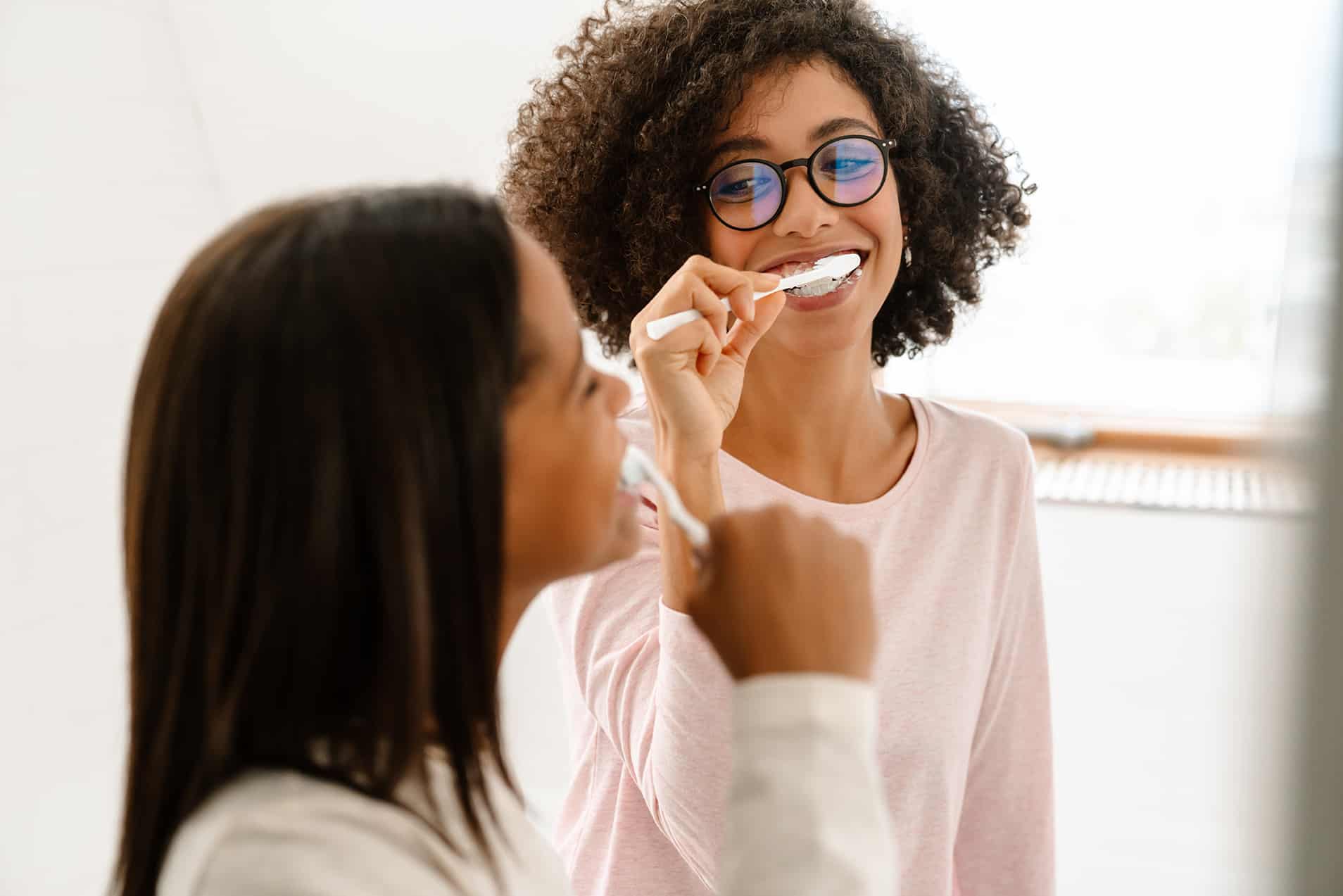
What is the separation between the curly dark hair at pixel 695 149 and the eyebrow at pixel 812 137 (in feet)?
0.06

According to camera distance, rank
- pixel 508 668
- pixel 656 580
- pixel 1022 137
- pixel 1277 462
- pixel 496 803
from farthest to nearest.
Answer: pixel 508 668 < pixel 1022 137 < pixel 656 580 < pixel 496 803 < pixel 1277 462

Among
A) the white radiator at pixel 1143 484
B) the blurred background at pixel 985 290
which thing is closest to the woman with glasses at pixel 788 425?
the blurred background at pixel 985 290

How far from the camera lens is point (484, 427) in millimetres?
538

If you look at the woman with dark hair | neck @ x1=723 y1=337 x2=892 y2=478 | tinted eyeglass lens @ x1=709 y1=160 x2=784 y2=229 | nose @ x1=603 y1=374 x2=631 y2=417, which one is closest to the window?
neck @ x1=723 y1=337 x2=892 y2=478

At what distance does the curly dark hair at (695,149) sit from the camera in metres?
1.03

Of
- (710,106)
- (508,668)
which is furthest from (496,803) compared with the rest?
(508,668)

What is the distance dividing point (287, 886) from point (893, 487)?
0.71m

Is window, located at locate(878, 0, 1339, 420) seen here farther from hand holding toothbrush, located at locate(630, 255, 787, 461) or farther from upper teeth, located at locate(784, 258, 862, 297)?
hand holding toothbrush, located at locate(630, 255, 787, 461)

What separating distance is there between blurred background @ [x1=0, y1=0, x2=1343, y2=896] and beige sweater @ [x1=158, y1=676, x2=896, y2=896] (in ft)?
3.53

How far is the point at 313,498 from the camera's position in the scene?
50cm

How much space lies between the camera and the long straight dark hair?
500 mm

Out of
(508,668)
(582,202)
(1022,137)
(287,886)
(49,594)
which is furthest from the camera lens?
(508,668)

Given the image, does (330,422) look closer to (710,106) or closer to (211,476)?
(211,476)

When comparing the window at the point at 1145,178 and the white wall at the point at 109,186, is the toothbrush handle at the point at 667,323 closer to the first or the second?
the window at the point at 1145,178
